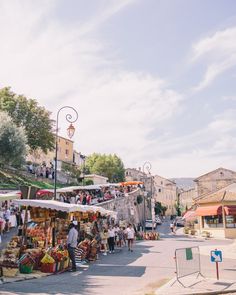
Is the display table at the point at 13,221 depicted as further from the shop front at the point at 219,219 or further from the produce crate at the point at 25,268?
the shop front at the point at 219,219

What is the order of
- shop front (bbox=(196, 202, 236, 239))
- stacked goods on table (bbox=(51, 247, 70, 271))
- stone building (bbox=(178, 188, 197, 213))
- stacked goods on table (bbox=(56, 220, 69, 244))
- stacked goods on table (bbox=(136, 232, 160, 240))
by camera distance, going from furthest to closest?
1. stone building (bbox=(178, 188, 197, 213))
2. shop front (bbox=(196, 202, 236, 239))
3. stacked goods on table (bbox=(136, 232, 160, 240))
4. stacked goods on table (bbox=(56, 220, 69, 244))
5. stacked goods on table (bbox=(51, 247, 70, 271))

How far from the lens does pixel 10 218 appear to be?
24.0 meters

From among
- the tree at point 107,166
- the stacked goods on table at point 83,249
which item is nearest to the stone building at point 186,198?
the tree at point 107,166

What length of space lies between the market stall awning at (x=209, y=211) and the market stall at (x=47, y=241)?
19025 millimetres

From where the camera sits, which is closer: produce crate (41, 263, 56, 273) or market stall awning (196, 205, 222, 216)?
produce crate (41, 263, 56, 273)

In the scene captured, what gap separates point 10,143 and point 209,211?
20.6m

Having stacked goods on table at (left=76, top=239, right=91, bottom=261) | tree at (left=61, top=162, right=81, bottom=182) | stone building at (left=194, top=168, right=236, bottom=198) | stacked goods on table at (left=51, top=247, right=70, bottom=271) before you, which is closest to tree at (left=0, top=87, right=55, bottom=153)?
tree at (left=61, top=162, right=81, bottom=182)

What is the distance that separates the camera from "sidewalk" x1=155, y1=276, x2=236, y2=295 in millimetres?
10008

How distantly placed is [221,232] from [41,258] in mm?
26378

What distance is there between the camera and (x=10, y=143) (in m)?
39.3

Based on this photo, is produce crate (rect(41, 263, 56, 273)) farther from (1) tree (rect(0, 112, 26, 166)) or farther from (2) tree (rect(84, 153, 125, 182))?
(2) tree (rect(84, 153, 125, 182))

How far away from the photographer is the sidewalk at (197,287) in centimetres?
1001

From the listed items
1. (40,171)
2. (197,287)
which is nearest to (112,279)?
(197,287)

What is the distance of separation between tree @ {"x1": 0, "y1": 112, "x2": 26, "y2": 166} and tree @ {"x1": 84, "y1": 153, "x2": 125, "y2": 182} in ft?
120
